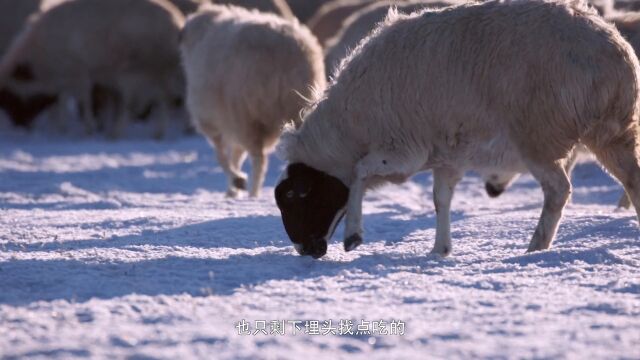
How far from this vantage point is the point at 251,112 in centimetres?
1078

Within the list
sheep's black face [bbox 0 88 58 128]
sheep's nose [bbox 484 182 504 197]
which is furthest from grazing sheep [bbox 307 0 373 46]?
sheep's nose [bbox 484 182 504 197]

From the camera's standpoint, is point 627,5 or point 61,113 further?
point 61,113

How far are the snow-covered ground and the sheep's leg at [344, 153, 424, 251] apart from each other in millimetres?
200

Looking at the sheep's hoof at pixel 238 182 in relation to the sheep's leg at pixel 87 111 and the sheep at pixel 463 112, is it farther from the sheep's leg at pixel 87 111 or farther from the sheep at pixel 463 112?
the sheep's leg at pixel 87 111

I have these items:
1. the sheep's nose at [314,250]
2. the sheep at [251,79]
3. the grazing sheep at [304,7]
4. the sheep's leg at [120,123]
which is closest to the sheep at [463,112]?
the sheep's nose at [314,250]

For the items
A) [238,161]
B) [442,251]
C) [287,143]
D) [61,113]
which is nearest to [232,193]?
[238,161]

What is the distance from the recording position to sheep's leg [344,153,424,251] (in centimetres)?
677

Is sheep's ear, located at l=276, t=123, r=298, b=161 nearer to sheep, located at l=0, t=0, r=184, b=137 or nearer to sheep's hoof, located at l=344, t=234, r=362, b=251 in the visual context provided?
sheep's hoof, located at l=344, t=234, r=362, b=251

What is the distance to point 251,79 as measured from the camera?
1067 cm

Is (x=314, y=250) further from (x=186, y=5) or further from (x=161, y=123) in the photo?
(x=186, y=5)

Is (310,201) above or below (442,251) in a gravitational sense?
above

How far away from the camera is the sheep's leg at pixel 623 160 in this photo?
21.8 ft

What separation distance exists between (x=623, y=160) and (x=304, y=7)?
58.3ft

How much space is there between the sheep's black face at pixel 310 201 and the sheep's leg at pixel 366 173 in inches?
5.1
